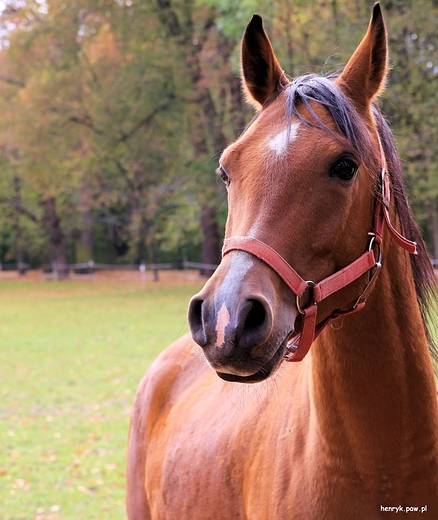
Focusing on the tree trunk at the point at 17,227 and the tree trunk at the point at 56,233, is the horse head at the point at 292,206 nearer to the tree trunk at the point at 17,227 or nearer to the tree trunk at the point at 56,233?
the tree trunk at the point at 56,233

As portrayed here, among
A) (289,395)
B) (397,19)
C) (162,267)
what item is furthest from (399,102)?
(162,267)

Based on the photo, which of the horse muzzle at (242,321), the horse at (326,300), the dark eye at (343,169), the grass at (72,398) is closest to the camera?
the horse muzzle at (242,321)

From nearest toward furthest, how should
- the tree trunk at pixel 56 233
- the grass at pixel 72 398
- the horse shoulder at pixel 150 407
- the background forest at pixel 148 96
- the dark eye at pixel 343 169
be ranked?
1. the dark eye at pixel 343 169
2. the horse shoulder at pixel 150 407
3. the grass at pixel 72 398
4. the background forest at pixel 148 96
5. the tree trunk at pixel 56 233

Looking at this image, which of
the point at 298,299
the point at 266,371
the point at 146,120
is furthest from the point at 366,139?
the point at 146,120

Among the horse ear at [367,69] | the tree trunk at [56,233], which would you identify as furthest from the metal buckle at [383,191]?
the tree trunk at [56,233]

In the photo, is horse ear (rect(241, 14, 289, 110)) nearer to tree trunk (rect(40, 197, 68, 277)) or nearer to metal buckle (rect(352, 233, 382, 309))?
metal buckle (rect(352, 233, 382, 309))

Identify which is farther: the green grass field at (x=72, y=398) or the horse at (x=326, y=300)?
the green grass field at (x=72, y=398)

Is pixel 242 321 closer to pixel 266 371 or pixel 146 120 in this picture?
pixel 266 371

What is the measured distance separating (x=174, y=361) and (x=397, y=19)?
540 inches

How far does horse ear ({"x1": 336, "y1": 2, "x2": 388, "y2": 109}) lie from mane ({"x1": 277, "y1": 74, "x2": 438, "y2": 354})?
8cm

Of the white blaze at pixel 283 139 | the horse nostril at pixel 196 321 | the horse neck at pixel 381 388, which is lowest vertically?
the horse neck at pixel 381 388

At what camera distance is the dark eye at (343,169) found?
1.92 meters

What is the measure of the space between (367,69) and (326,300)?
871 millimetres

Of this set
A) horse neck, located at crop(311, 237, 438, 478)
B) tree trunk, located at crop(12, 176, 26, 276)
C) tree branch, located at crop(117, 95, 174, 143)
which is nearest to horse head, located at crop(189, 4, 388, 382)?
horse neck, located at crop(311, 237, 438, 478)
